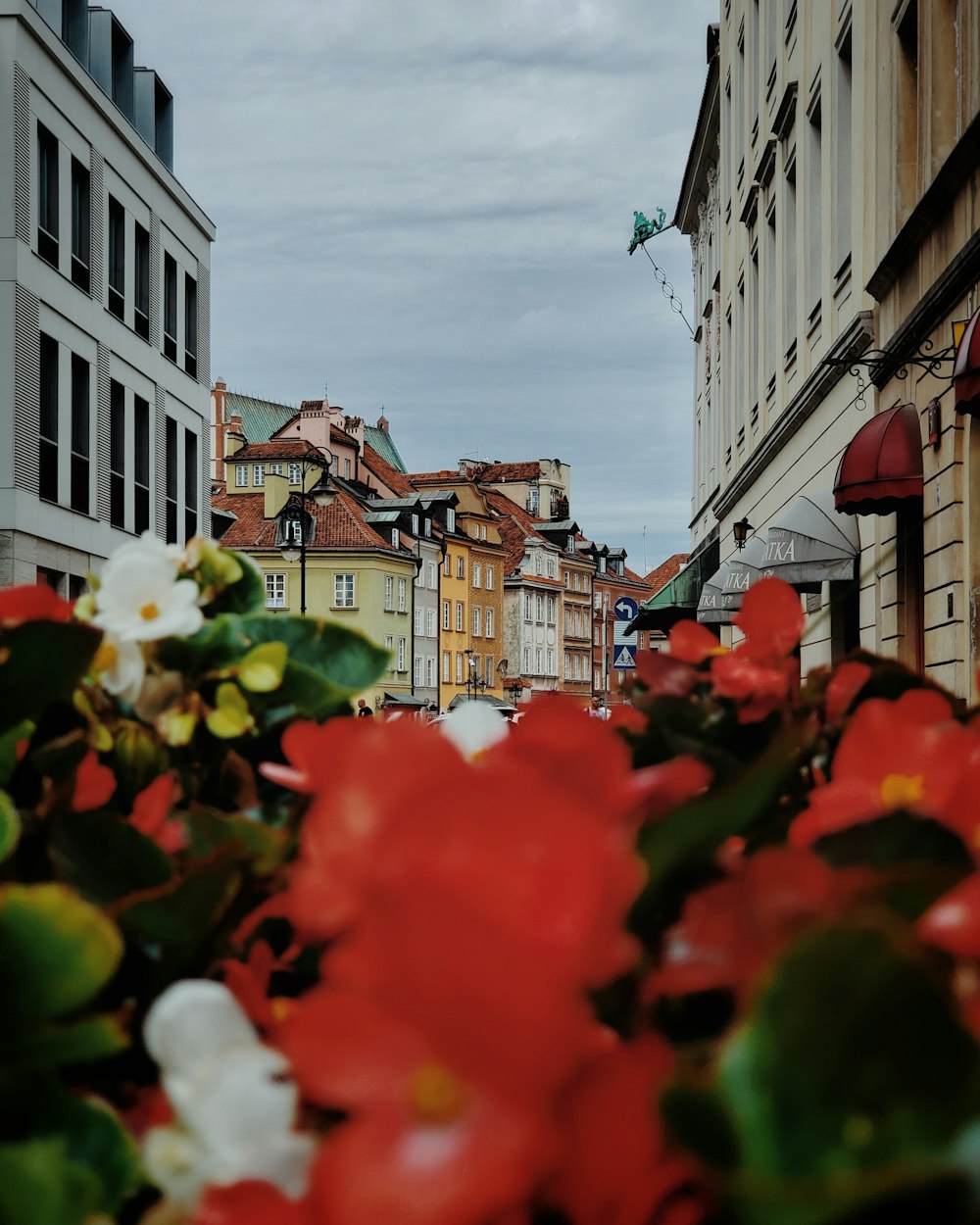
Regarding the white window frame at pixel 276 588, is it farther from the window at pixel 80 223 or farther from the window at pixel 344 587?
the window at pixel 80 223

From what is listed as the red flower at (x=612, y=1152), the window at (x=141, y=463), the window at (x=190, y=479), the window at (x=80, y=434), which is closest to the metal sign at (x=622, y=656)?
the window at (x=80, y=434)

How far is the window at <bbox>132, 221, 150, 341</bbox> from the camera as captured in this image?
27047 mm

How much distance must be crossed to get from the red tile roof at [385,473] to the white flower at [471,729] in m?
69.8

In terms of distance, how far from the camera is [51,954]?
1.66ft

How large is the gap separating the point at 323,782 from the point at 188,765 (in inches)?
17.3

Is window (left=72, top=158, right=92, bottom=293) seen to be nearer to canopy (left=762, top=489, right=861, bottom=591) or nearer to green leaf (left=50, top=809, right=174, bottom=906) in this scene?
canopy (left=762, top=489, right=861, bottom=591)

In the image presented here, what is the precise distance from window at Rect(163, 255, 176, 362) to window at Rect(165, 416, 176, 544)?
1526 mm

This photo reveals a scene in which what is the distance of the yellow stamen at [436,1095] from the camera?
0.38 meters

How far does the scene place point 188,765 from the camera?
3.52 ft

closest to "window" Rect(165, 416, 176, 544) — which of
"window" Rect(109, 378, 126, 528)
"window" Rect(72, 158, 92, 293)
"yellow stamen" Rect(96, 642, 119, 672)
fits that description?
"window" Rect(109, 378, 126, 528)

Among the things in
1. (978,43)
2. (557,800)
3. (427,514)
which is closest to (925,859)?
(557,800)

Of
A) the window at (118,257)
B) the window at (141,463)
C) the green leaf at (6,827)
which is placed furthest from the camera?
the window at (141,463)

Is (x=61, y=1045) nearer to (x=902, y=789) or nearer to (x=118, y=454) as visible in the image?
(x=902, y=789)

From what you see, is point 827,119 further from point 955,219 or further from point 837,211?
point 955,219
